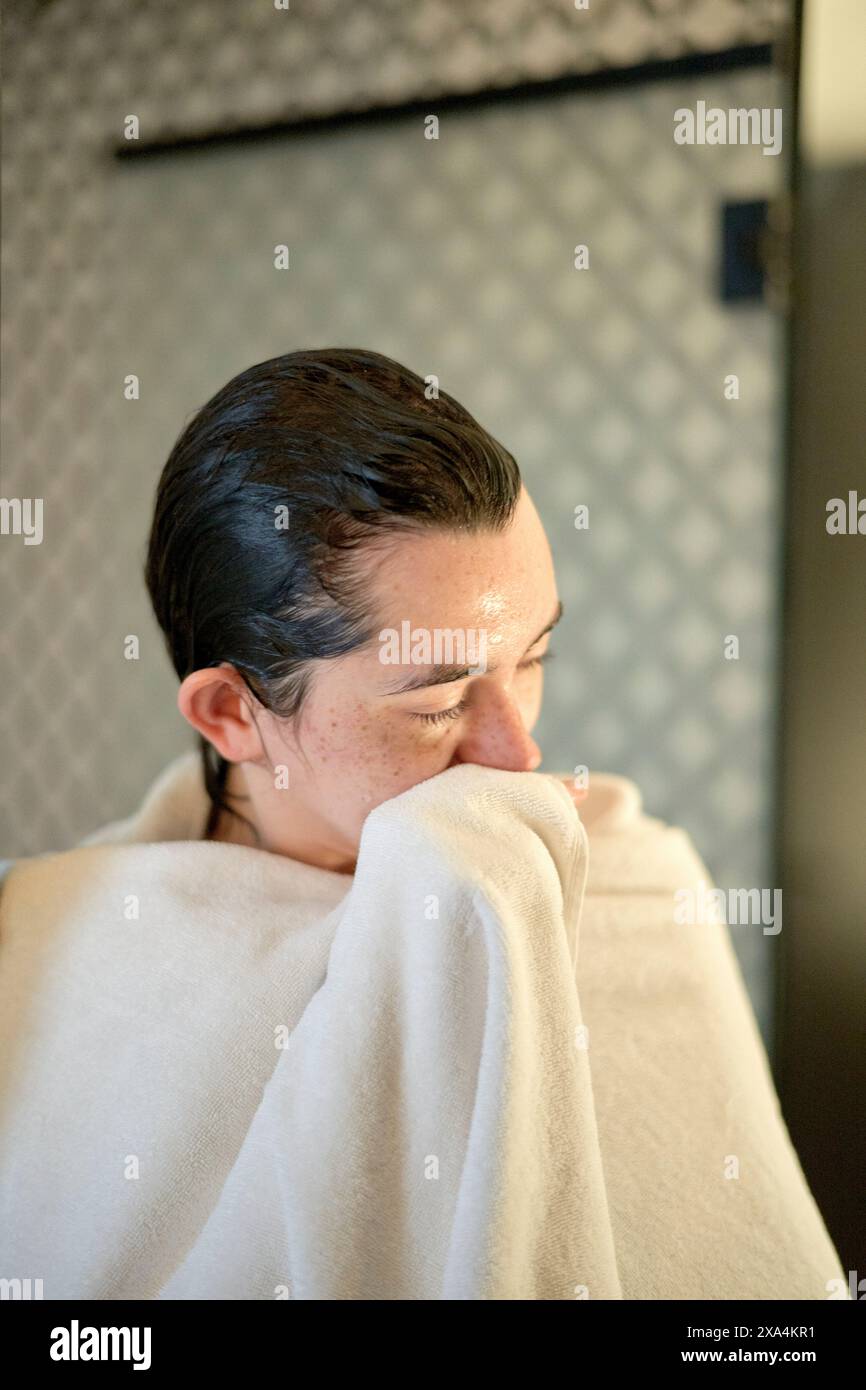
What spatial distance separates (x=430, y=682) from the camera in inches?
16.5

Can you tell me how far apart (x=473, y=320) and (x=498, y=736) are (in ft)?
1.53

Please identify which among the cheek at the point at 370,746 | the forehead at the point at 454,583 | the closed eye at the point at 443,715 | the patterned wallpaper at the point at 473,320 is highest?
the patterned wallpaper at the point at 473,320

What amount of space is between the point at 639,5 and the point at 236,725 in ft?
1.93

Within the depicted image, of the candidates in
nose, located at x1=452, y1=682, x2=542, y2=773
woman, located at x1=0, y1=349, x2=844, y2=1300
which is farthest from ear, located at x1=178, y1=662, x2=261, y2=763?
nose, located at x1=452, y1=682, x2=542, y2=773

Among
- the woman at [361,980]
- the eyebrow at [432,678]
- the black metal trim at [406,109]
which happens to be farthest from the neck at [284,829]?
the black metal trim at [406,109]

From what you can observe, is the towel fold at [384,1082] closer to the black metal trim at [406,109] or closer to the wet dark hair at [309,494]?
the wet dark hair at [309,494]

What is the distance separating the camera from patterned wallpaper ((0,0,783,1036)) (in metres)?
0.69

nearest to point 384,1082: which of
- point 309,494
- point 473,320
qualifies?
point 309,494

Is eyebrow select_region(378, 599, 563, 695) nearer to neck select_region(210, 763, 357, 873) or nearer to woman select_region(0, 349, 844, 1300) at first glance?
woman select_region(0, 349, 844, 1300)

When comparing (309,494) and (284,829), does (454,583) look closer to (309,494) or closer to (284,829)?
(309,494)

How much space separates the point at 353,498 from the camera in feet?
1.36

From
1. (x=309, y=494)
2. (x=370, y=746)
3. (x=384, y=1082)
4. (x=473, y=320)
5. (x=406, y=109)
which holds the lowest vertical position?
(x=384, y=1082)

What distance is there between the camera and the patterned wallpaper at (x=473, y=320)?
2.28ft

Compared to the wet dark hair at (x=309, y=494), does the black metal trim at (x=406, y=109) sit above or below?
above
